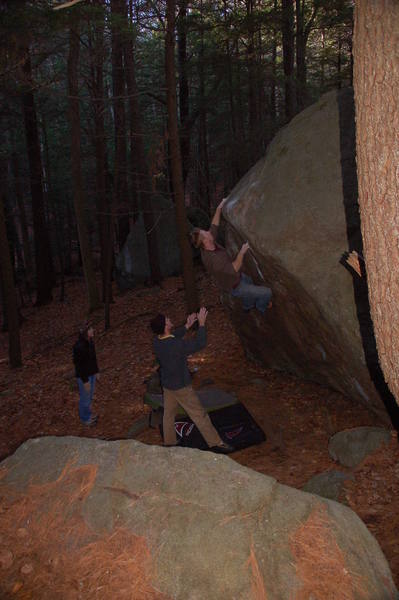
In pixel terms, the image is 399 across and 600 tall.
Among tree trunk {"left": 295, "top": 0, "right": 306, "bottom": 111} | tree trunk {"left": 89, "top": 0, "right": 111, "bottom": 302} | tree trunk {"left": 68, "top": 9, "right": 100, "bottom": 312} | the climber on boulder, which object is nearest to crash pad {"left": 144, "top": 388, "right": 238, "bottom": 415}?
the climber on boulder

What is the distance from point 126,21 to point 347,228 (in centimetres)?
832

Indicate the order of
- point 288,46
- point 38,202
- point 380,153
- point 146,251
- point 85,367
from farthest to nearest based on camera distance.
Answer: point 146,251
point 38,202
point 288,46
point 85,367
point 380,153

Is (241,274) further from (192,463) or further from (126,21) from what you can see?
(126,21)

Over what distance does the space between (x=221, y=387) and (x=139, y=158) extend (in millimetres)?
13352

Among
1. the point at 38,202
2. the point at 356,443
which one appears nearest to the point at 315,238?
the point at 356,443

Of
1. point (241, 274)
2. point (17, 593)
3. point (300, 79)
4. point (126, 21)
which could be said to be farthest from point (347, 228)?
point (300, 79)

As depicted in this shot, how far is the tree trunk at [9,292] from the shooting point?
14934 millimetres

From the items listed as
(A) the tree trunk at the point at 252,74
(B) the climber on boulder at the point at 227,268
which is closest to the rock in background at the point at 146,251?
(A) the tree trunk at the point at 252,74

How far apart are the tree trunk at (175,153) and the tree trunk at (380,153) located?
305 inches

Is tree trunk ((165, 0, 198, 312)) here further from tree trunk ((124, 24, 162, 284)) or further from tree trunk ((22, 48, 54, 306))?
tree trunk ((22, 48, 54, 306))

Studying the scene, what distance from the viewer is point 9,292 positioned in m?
15.5

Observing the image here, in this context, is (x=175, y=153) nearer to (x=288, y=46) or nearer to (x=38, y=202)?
(x=288, y=46)

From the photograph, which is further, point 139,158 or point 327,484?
point 139,158

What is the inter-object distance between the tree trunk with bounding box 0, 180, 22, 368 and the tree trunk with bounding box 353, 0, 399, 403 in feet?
42.7
